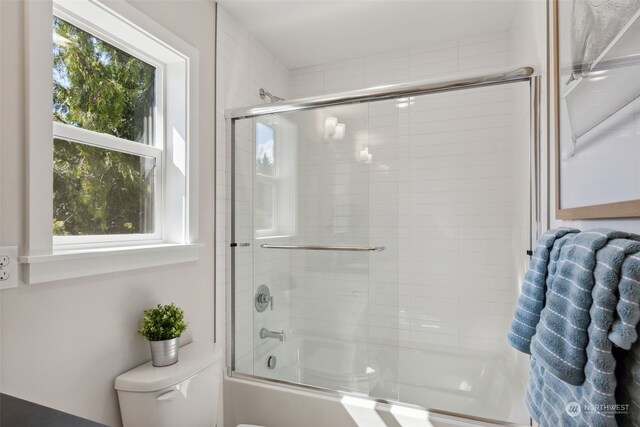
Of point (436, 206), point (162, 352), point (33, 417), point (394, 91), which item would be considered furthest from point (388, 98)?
point (33, 417)

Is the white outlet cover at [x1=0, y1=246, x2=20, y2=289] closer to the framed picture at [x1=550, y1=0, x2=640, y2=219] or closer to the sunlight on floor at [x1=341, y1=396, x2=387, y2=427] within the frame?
the sunlight on floor at [x1=341, y1=396, x2=387, y2=427]

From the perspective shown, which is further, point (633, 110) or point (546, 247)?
point (546, 247)

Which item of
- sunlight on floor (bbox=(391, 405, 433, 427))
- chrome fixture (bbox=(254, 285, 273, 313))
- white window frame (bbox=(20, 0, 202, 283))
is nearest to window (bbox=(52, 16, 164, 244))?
white window frame (bbox=(20, 0, 202, 283))

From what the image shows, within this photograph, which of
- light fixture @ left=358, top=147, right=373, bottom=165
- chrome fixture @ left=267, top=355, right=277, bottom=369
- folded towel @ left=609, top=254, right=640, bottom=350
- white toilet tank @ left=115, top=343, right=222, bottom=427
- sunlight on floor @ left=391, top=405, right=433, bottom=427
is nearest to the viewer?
folded towel @ left=609, top=254, right=640, bottom=350

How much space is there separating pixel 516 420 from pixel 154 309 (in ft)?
5.59

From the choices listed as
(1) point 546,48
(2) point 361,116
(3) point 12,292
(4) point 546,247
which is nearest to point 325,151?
(2) point 361,116

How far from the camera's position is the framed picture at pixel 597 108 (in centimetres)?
71

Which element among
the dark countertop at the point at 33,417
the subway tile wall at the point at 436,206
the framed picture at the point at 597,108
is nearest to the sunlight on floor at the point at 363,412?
the subway tile wall at the point at 436,206

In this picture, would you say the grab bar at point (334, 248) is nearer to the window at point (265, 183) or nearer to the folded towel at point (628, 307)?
the window at point (265, 183)

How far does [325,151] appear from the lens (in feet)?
6.35

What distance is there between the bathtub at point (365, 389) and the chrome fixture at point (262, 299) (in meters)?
0.23

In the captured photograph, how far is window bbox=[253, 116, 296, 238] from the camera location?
202cm

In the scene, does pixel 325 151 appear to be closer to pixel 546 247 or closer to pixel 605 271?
pixel 546 247

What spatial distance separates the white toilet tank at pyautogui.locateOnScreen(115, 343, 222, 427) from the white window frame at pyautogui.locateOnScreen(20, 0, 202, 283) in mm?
443
